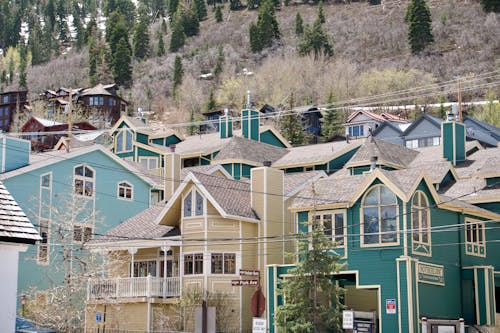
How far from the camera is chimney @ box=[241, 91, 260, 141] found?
6838 cm

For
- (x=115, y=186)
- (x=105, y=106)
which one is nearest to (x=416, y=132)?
(x=115, y=186)

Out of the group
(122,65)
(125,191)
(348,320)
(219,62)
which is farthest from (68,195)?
(122,65)

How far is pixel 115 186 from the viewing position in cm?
5809

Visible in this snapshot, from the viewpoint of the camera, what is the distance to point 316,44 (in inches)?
6594

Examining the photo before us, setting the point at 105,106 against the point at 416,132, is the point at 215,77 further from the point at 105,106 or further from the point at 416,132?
the point at 416,132

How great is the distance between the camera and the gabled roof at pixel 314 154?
6147 centimetres

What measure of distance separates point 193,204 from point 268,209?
12.4 feet

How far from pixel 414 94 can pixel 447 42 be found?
114ft

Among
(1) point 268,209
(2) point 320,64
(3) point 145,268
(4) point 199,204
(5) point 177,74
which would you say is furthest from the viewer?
(5) point 177,74

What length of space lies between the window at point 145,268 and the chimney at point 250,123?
73.9ft

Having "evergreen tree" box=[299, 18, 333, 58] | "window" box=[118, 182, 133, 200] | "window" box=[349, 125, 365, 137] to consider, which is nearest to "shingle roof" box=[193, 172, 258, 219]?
"window" box=[118, 182, 133, 200]

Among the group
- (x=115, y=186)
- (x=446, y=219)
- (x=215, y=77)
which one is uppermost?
(x=215, y=77)

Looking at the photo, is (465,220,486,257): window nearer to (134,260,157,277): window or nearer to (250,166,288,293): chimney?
(250,166,288,293): chimney

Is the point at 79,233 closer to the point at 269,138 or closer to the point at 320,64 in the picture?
the point at 269,138
